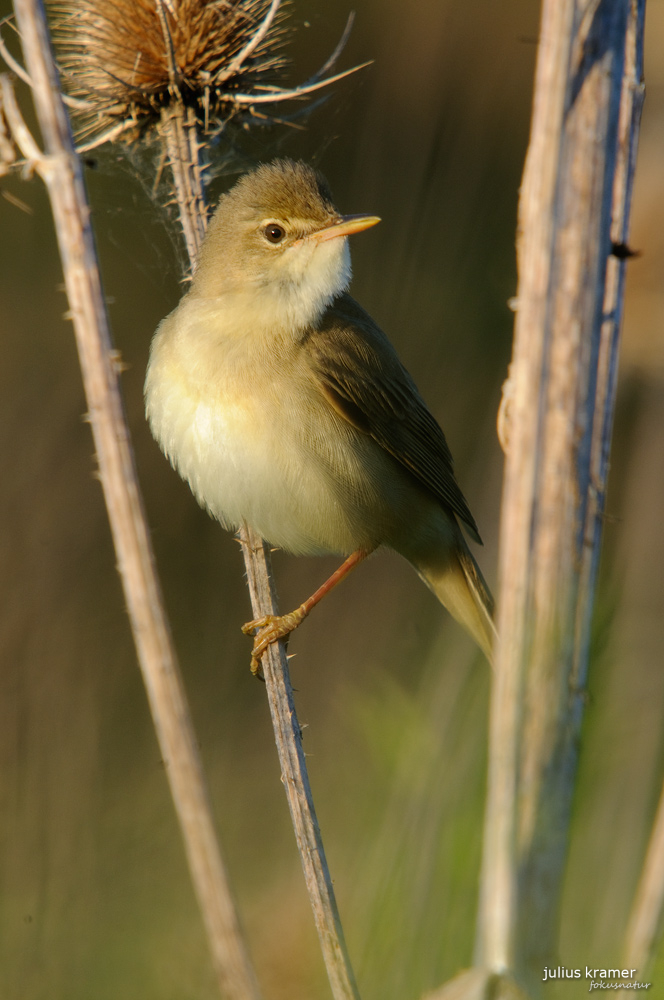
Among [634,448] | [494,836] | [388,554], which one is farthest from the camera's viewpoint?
[388,554]

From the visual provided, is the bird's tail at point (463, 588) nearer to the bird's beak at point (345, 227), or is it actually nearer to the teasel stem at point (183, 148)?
the bird's beak at point (345, 227)

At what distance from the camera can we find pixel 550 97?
1.06m

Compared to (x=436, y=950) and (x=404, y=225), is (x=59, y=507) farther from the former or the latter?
(x=436, y=950)

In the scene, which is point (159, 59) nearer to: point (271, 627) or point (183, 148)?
point (183, 148)

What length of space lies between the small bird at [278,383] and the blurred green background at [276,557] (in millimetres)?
384

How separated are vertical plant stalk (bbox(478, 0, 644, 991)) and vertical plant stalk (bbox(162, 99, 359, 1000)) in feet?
2.14

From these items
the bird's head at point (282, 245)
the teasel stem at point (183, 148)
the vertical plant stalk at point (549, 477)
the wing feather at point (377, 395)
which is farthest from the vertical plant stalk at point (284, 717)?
the vertical plant stalk at point (549, 477)

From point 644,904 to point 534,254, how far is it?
0.95m

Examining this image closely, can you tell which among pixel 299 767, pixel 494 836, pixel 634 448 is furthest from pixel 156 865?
pixel 494 836

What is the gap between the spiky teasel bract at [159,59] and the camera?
101 inches

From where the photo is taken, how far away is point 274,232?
2838 mm

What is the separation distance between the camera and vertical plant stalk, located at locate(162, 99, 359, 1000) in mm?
1656

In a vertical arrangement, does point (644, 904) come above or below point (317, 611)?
above

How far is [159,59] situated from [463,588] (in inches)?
80.1
